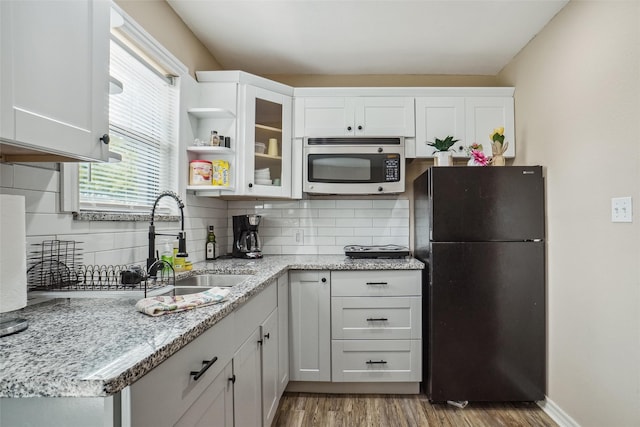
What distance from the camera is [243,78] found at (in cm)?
254

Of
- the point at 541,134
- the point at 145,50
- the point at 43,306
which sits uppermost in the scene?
the point at 145,50

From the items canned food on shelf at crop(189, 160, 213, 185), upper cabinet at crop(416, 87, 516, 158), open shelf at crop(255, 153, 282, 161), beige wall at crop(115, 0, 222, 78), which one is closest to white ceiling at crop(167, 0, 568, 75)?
beige wall at crop(115, 0, 222, 78)

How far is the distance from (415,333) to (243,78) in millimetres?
2136

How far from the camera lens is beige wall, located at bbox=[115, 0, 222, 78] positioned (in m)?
1.81

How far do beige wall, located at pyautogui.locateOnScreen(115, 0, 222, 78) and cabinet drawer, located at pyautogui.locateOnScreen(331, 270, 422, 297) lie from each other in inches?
68.2

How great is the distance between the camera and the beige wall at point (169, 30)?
5.93 feet

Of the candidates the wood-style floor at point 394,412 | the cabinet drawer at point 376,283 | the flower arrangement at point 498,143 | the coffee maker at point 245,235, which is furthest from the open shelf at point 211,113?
the wood-style floor at point 394,412

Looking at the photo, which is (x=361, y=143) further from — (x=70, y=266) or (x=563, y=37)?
(x=70, y=266)

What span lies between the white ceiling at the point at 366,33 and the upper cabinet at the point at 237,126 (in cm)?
31

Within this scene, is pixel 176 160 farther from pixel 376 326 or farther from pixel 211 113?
pixel 376 326

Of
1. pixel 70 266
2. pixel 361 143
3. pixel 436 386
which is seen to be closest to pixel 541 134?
pixel 361 143

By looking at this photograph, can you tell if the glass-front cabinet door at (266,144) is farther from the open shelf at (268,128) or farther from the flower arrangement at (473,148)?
the flower arrangement at (473,148)

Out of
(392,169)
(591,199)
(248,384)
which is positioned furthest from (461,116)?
(248,384)

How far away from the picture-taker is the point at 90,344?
795mm
